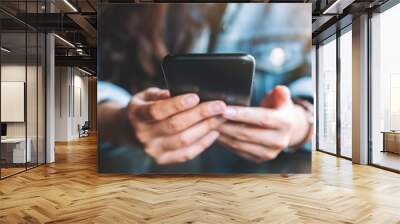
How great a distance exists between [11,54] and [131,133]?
2.60 metres

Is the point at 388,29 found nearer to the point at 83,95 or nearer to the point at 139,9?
the point at 139,9

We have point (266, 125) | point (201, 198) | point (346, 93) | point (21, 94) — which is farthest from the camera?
point (346, 93)

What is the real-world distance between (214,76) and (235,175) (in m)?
1.78

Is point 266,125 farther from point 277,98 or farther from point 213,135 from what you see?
point 213,135

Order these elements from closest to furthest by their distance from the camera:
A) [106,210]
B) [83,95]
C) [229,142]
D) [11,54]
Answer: [106,210]
[229,142]
[11,54]
[83,95]

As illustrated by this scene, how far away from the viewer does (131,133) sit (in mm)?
6289

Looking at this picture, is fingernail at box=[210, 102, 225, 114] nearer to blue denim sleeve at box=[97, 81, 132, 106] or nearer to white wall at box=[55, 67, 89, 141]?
blue denim sleeve at box=[97, 81, 132, 106]

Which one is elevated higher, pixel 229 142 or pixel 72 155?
pixel 229 142

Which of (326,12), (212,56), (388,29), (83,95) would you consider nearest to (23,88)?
(212,56)

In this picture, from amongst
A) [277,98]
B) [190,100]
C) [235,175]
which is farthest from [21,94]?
[277,98]

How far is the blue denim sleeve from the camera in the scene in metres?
6.27

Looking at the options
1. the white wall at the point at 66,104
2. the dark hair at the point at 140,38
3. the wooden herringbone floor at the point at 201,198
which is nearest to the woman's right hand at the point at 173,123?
the dark hair at the point at 140,38

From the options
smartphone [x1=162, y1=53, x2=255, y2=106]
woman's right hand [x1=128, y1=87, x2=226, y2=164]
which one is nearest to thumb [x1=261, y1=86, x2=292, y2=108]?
smartphone [x1=162, y1=53, x2=255, y2=106]

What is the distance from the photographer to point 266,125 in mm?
6148
